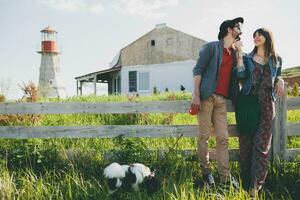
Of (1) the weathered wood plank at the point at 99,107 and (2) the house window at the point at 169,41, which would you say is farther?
(2) the house window at the point at 169,41

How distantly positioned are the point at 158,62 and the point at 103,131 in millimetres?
23260

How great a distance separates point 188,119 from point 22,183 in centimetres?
457

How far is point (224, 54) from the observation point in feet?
16.5

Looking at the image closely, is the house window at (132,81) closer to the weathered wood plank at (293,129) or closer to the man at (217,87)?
the weathered wood plank at (293,129)

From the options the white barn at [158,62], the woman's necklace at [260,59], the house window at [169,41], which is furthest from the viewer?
the house window at [169,41]

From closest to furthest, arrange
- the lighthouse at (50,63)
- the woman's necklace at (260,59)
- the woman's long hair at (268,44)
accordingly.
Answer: the woman's long hair at (268,44) → the woman's necklace at (260,59) → the lighthouse at (50,63)

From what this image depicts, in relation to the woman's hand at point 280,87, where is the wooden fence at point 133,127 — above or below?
below

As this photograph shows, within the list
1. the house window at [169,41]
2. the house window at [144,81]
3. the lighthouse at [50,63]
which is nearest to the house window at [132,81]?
the house window at [144,81]

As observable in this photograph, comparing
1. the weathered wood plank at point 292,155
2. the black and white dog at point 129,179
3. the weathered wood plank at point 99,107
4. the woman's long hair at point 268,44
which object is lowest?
the black and white dog at point 129,179

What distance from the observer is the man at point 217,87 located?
495 centimetres

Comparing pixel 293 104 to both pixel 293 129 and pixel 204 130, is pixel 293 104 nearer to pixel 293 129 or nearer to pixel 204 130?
pixel 293 129

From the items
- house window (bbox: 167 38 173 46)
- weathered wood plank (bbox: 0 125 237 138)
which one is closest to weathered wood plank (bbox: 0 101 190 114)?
weathered wood plank (bbox: 0 125 237 138)

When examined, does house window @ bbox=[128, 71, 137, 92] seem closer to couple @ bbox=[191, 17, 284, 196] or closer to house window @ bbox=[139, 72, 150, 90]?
house window @ bbox=[139, 72, 150, 90]

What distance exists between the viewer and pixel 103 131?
5816 mm
